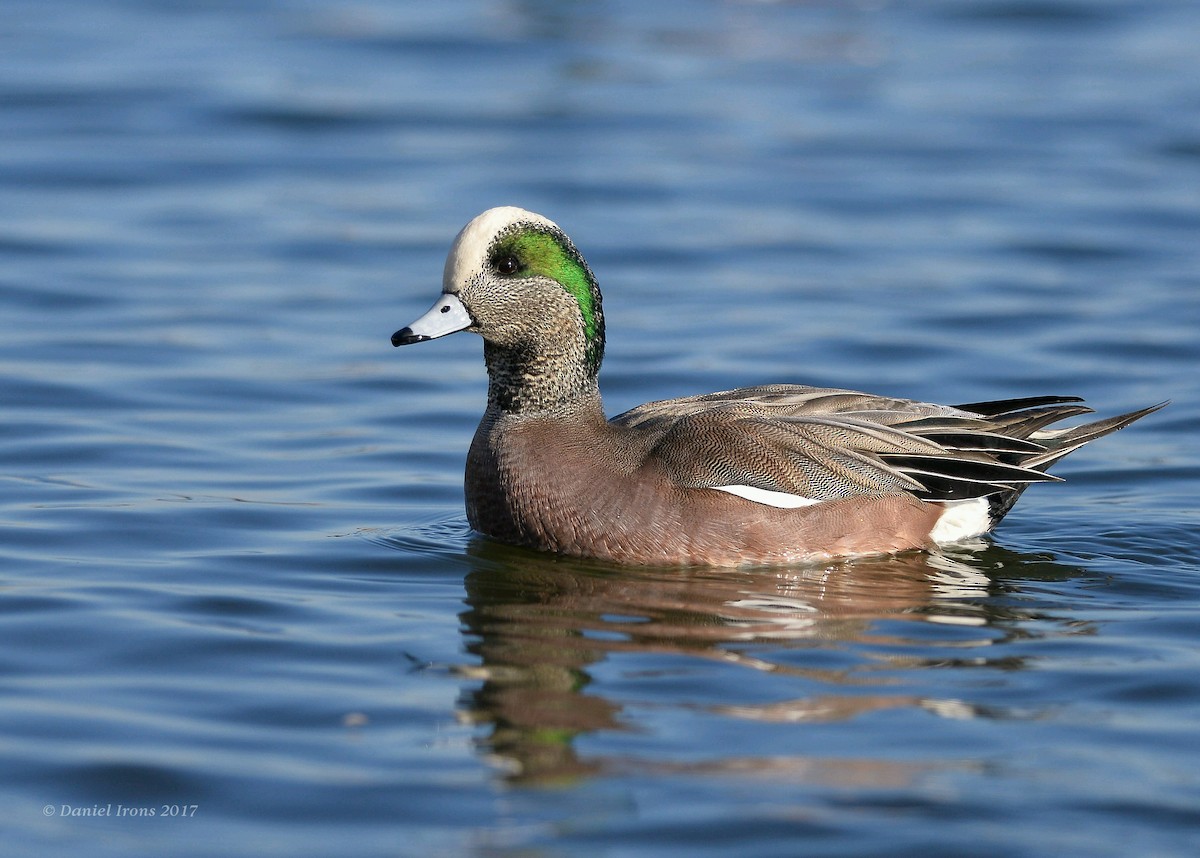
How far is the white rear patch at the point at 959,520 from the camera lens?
258 inches

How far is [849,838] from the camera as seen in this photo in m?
4.10

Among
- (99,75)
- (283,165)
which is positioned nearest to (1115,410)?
(283,165)

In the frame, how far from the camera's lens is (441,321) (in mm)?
6293

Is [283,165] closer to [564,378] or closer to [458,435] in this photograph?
[458,435]

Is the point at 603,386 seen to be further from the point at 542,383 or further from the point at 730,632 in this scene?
the point at 730,632

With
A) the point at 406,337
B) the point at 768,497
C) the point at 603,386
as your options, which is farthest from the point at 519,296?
the point at 603,386

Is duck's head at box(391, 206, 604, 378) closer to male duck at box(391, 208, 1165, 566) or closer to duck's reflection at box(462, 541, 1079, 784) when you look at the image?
male duck at box(391, 208, 1165, 566)

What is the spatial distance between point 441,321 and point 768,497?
127 cm

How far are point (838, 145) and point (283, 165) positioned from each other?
4086 millimetres

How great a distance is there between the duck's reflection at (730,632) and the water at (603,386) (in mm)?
23

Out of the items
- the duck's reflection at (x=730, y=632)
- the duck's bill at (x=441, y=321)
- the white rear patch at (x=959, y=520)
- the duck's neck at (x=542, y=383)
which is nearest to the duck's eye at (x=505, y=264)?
the duck's bill at (x=441, y=321)

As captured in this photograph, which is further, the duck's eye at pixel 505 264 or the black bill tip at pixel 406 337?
the duck's eye at pixel 505 264

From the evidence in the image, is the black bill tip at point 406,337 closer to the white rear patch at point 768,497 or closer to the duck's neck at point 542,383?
the duck's neck at point 542,383

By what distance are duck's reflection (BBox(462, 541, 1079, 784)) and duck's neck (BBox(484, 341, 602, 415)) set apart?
52 centimetres
